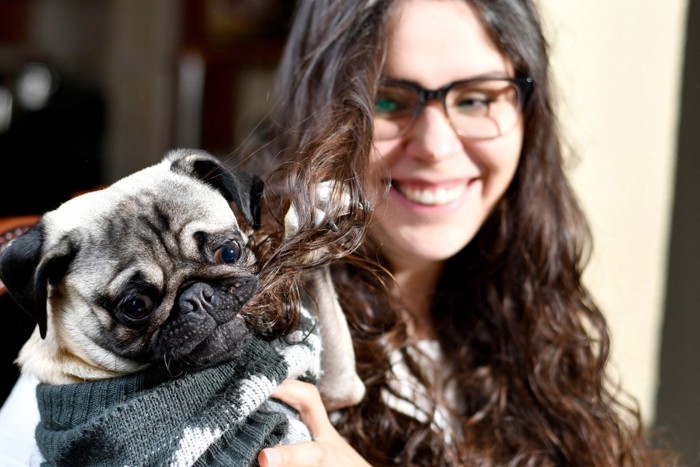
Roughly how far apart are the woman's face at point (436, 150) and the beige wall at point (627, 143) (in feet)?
1.99

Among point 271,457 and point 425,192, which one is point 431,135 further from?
point 271,457

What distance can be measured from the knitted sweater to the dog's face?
1.2 inches

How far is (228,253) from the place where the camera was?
94 centimetres

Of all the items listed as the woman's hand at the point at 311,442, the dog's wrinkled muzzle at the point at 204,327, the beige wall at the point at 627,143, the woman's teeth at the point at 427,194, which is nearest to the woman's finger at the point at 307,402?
the woman's hand at the point at 311,442

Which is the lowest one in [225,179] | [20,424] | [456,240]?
[20,424]

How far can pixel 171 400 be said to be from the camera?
84cm

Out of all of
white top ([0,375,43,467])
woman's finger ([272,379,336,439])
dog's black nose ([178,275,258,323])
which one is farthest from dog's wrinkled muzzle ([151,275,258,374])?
white top ([0,375,43,467])

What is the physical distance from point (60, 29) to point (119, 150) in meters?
0.78

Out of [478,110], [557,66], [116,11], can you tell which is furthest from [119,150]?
[478,110]

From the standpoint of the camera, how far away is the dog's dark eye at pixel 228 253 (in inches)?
36.7

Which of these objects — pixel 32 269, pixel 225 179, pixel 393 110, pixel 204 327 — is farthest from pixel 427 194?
pixel 32 269

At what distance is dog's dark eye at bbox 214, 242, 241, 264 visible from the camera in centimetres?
93

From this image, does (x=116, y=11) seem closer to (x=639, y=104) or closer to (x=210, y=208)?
(x=639, y=104)

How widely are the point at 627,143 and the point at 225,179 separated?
1.23 metres
